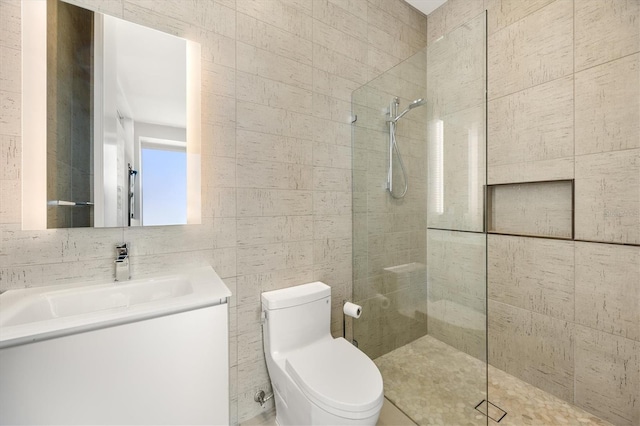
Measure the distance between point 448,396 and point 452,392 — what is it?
0.11 ft

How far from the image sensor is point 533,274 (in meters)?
1.81

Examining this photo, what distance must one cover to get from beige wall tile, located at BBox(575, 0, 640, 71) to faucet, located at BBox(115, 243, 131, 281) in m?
2.56

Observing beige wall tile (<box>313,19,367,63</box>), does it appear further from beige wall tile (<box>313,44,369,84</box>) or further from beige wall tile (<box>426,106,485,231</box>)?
beige wall tile (<box>426,106,485,231</box>)

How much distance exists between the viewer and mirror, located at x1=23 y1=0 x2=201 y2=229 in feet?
3.55

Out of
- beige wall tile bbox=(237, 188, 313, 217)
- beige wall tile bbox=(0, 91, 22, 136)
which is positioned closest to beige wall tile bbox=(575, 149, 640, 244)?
beige wall tile bbox=(237, 188, 313, 217)

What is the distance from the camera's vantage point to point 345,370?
4.23 feet

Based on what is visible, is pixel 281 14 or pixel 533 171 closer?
pixel 281 14

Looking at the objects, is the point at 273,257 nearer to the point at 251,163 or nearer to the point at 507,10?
the point at 251,163

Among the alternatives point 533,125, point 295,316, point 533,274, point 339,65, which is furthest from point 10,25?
point 533,274

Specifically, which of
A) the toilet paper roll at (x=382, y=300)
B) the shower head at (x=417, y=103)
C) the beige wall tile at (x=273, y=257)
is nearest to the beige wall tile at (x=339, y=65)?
the shower head at (x=417, y=103)

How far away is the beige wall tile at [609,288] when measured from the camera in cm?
143

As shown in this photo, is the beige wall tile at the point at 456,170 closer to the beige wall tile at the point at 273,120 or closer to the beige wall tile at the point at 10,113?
the beige wall tile at the point at 273,120

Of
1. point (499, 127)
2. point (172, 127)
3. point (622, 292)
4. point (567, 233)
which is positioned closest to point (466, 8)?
point (499, 127)

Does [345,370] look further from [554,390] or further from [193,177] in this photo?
[554,390]
